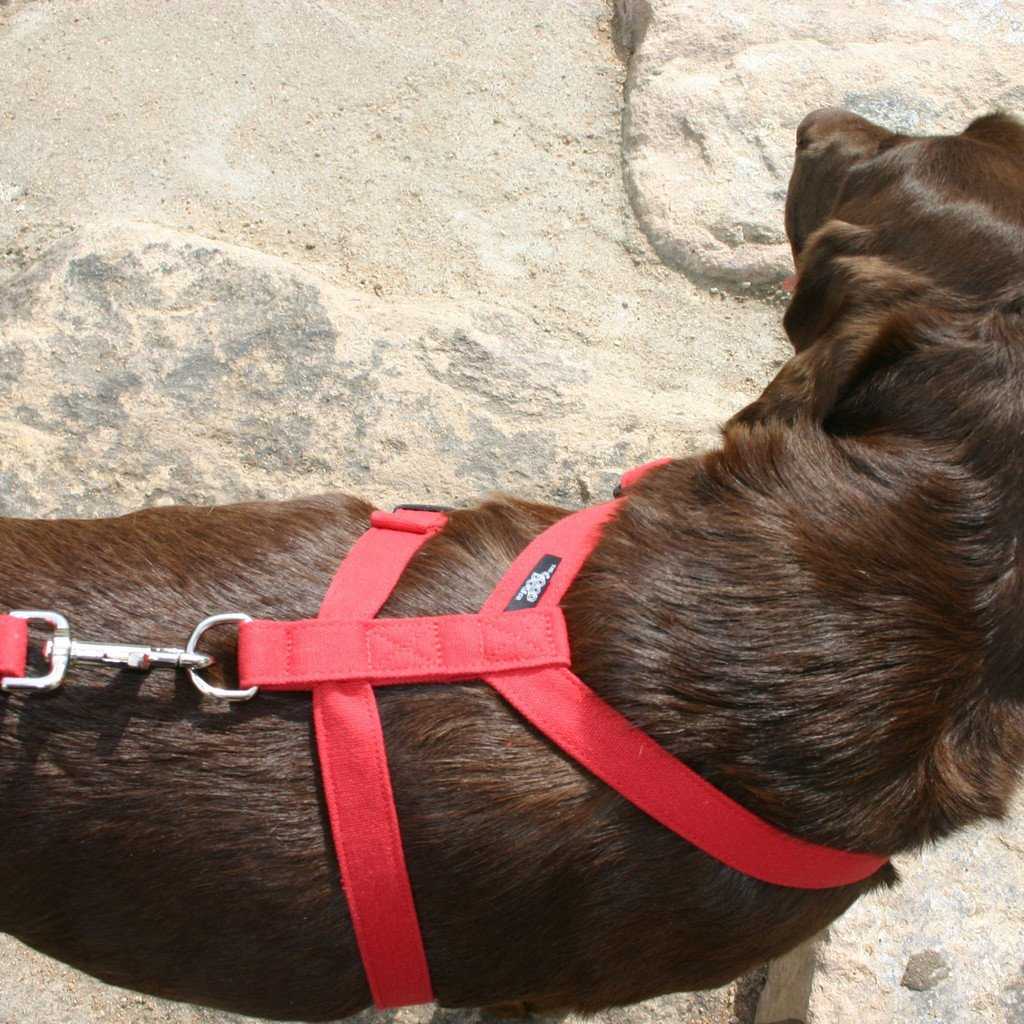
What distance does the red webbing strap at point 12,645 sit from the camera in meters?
1.44

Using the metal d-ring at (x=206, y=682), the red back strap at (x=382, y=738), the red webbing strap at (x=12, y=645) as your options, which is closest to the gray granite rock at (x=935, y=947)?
the red back strap at (x=382, y=738)

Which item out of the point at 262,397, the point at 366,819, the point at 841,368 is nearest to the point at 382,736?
the point at 366,819

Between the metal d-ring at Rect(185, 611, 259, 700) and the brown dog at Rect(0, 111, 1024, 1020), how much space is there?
5cm

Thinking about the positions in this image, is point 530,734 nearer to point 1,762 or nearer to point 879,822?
point 879,822

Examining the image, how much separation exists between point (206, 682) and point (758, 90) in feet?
11.5

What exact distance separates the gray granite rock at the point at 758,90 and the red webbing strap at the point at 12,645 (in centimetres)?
297

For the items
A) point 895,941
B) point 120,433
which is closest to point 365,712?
point 895,941

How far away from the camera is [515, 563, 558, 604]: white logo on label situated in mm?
1615

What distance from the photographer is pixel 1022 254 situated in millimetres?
1992

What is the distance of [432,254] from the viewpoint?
3.86 meters

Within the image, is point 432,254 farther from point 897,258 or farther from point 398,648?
point 398,648

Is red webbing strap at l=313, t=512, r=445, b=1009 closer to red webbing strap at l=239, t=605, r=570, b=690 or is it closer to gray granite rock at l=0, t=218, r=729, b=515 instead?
red webbing strap at l=239, t=605, r=570, b=690

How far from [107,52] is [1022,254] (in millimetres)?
3632

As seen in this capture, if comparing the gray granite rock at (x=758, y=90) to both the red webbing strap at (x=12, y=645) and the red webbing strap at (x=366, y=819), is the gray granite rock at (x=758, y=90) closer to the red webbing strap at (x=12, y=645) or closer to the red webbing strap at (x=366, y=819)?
the red webbing strap at (x=366, y=819)
